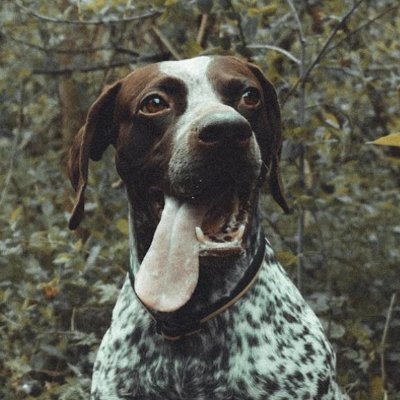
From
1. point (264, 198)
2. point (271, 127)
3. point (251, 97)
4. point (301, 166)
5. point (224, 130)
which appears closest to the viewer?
point (224, 130)

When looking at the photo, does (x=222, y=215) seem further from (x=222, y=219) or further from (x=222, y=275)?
(x=222, y=275)

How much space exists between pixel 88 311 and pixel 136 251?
1.44m

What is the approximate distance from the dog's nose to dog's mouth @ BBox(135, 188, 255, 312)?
0.21 metres

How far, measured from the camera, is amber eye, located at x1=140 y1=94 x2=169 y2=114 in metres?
3.20

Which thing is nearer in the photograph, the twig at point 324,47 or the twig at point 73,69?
the twig at point 324,47

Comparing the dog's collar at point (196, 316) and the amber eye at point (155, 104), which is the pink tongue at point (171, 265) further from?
the amber eye at point (155, 104)

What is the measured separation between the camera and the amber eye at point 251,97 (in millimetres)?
3254

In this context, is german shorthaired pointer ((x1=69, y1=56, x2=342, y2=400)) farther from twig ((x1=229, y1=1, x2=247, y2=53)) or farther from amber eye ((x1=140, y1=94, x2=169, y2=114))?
twig ((x1=229, y1=1, x2=247, y2=53))

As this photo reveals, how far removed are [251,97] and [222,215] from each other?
0.44 meters

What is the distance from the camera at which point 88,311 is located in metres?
4.76

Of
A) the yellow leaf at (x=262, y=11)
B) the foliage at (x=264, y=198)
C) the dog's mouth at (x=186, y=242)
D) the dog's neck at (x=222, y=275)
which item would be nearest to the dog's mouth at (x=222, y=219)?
the dog's mouth at (x=186, y=242)

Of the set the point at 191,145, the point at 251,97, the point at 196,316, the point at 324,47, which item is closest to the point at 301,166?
the point at 324,47

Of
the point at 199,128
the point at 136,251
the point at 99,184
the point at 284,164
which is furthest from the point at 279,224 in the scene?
the point at 199,128

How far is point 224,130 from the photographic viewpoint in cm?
284
